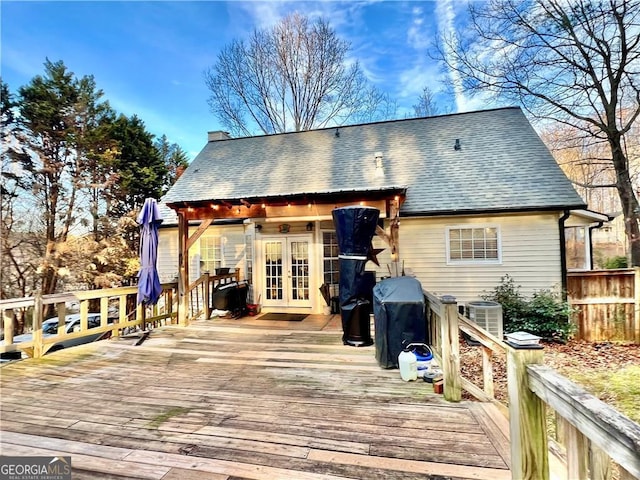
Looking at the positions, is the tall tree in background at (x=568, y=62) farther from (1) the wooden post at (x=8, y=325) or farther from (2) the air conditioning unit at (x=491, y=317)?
(1) the wooden post at (x=8, y=325)

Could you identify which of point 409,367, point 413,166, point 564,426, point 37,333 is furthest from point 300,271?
point 564,426

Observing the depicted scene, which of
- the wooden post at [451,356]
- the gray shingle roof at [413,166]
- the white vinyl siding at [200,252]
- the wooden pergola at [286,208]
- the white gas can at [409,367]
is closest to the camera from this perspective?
the wooden post at [451,356]

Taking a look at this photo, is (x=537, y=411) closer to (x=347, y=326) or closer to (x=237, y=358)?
(x=347, y=326)

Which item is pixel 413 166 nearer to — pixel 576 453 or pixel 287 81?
pixel 576 453

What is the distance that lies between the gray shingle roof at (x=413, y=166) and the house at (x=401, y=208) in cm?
4

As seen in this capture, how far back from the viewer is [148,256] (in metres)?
5.71

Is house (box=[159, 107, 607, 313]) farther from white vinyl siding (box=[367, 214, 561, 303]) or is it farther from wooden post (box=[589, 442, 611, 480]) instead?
wooden post (box=[589, 442, 611, 480])

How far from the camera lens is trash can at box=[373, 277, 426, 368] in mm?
3861

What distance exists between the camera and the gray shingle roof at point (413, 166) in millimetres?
7555

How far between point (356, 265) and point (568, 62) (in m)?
9.20

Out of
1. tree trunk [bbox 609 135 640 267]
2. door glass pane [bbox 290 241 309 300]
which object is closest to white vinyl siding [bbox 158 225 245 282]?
door glass pane [bbox 290 241 309 300]

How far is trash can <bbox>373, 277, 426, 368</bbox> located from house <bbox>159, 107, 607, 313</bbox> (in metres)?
2.09

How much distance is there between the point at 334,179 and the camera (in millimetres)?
8984

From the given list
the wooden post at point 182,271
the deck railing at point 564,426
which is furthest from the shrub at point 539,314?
the wooden post at point 182,271
